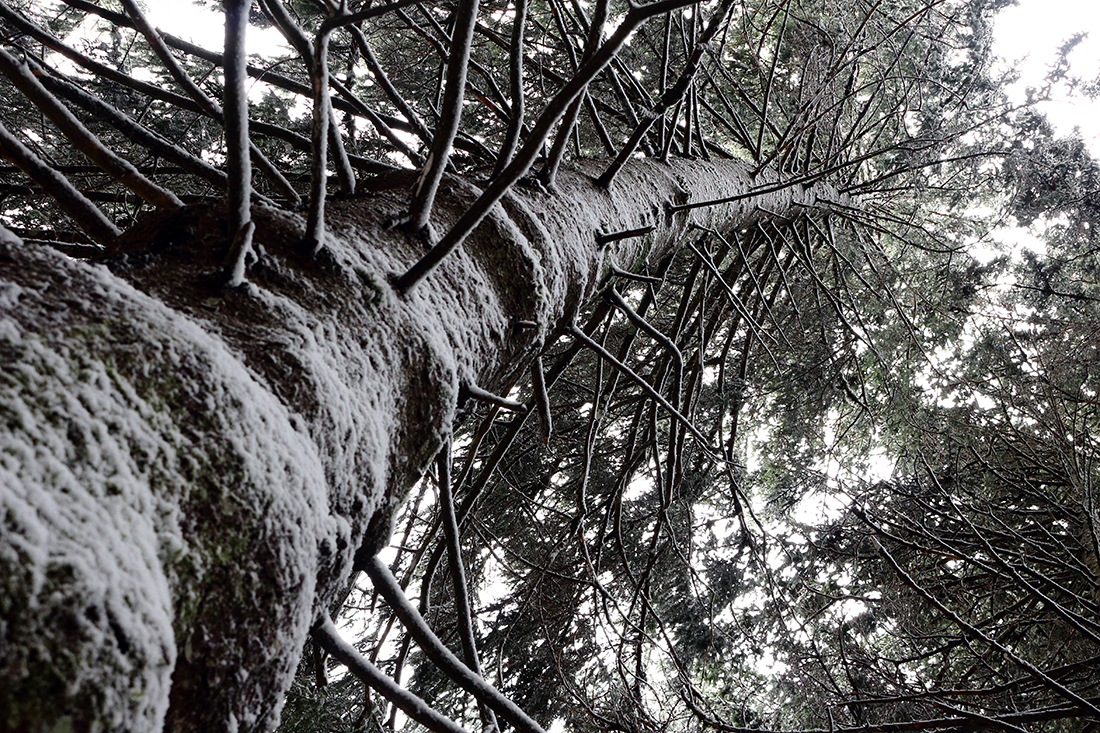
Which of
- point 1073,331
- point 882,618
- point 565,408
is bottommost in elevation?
point 882,618

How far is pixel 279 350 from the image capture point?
2.27ft

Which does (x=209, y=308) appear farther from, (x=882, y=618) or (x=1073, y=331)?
(x=1073, y=331)

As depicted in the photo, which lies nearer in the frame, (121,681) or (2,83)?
(121,681)

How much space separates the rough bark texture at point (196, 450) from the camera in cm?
40

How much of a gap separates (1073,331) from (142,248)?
19.6 ft

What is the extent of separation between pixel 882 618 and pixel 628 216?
270 cm

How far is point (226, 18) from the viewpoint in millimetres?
558

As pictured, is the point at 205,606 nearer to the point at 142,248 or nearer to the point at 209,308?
the point at 209,308

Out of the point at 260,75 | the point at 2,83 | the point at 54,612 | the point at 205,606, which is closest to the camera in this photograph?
the point at 54,612

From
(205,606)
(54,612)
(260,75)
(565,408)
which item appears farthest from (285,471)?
(565,408)

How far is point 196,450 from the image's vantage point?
0.54m

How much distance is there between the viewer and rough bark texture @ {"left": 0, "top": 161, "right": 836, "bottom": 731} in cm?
40

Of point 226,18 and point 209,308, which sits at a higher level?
point 226,18

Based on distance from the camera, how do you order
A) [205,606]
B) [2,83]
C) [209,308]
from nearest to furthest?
[205,606], [209,308], [2,83]
